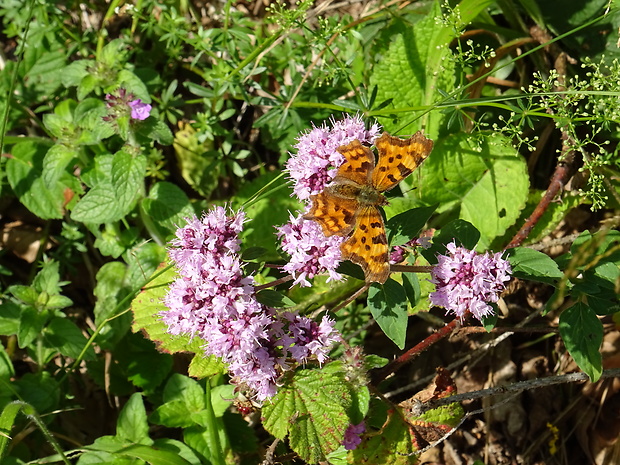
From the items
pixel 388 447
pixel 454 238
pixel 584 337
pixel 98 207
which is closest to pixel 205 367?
pixel 388 447

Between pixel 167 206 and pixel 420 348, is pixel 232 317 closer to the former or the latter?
pixel 420 348

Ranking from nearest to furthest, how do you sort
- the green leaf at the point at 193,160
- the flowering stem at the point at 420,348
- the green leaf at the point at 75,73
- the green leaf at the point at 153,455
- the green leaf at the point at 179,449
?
the green leaf at the point at 153,455, the flowering stem at the point at 420,348, the green leaf at the point at 179,449, the green leaf at the point at 75,73, the green leaf at the point at 193,160

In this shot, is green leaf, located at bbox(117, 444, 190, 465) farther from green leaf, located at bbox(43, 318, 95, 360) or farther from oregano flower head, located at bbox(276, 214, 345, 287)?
oregano flower head, located at bbox(276, 214, 345, 287)

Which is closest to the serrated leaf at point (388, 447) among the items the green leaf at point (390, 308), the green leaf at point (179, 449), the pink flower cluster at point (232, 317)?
the pink flower cluster at point (232, 317)

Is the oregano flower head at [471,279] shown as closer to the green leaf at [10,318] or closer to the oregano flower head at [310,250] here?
the oregano flower head at [310,250]

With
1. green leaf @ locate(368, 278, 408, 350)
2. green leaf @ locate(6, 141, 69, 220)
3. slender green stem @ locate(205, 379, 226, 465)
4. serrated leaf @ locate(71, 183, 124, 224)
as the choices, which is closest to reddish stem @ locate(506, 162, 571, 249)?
green leaf @ locate(368, 278, 408, 350)

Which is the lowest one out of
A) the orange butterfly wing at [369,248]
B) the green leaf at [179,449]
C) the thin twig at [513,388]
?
the thin twig at [513,388]
